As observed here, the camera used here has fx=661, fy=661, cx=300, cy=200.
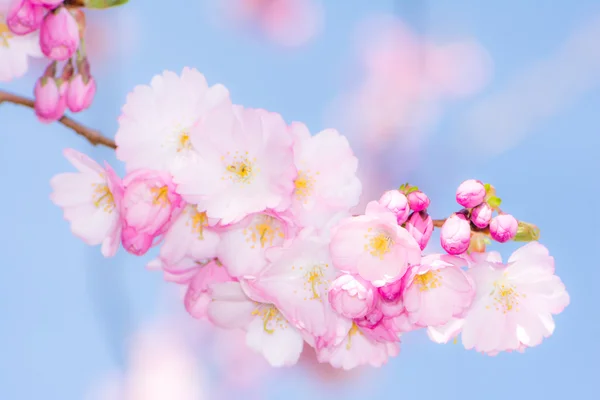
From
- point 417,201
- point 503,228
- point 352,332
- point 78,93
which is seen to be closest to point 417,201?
point 417,201

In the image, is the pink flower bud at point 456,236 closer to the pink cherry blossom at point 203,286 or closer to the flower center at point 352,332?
the flower center at point 352,332

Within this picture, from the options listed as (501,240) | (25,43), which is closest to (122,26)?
(25,43)

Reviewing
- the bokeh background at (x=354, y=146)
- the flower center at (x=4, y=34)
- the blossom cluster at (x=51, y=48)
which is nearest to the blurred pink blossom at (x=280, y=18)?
the bokeh background at (x=354, y=146)

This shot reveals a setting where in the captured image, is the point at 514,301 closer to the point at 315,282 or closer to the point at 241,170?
the point at 315,282

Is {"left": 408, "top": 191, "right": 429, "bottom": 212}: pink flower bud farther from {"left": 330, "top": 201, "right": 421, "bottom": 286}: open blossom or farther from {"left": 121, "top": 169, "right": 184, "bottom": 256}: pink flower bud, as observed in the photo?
{"left": 121, "top": 169, "right": 184, "bottom": 256}: pink flower bud

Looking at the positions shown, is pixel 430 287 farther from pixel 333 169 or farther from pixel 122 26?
pixel 122 26
